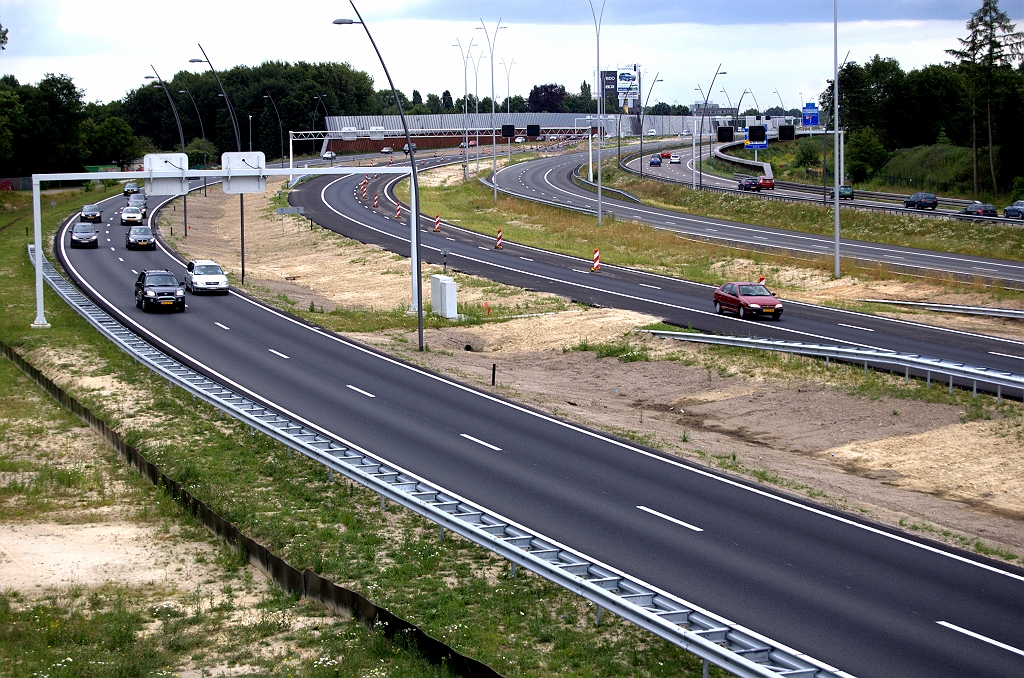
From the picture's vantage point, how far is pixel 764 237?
2761 inches

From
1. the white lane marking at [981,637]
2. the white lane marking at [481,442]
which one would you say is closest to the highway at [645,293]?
the white lane marking at [481,442]

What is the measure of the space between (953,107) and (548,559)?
116 meters

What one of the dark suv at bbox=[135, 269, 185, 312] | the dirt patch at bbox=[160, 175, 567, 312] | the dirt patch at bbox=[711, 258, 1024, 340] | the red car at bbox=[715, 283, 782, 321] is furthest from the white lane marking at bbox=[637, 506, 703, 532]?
the dark suv at bbox=[135, 269, 185, 312]

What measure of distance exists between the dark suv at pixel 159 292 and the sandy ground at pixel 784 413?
787cm

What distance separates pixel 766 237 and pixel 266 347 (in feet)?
138

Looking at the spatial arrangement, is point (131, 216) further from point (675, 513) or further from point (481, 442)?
point (675, 513)

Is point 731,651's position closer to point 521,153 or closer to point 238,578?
point 238,578

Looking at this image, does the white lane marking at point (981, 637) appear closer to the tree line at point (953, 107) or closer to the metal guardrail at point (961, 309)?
the metal guardrail at point (961, 309)

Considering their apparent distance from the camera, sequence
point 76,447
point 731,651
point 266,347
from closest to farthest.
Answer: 1. point 731,651
2. point 76,447
3. point 266,347

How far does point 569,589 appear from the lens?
15195 millimetres

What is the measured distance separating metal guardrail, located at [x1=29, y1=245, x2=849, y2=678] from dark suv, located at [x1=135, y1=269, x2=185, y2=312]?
53.1 ft

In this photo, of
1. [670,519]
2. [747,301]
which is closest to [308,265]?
[747,301]

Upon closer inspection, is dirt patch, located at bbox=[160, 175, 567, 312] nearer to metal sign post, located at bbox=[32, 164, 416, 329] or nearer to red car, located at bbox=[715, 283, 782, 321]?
red car, located at bbox=[715, 283, 782, 321]

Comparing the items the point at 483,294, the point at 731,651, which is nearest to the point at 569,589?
the point at 731,651
